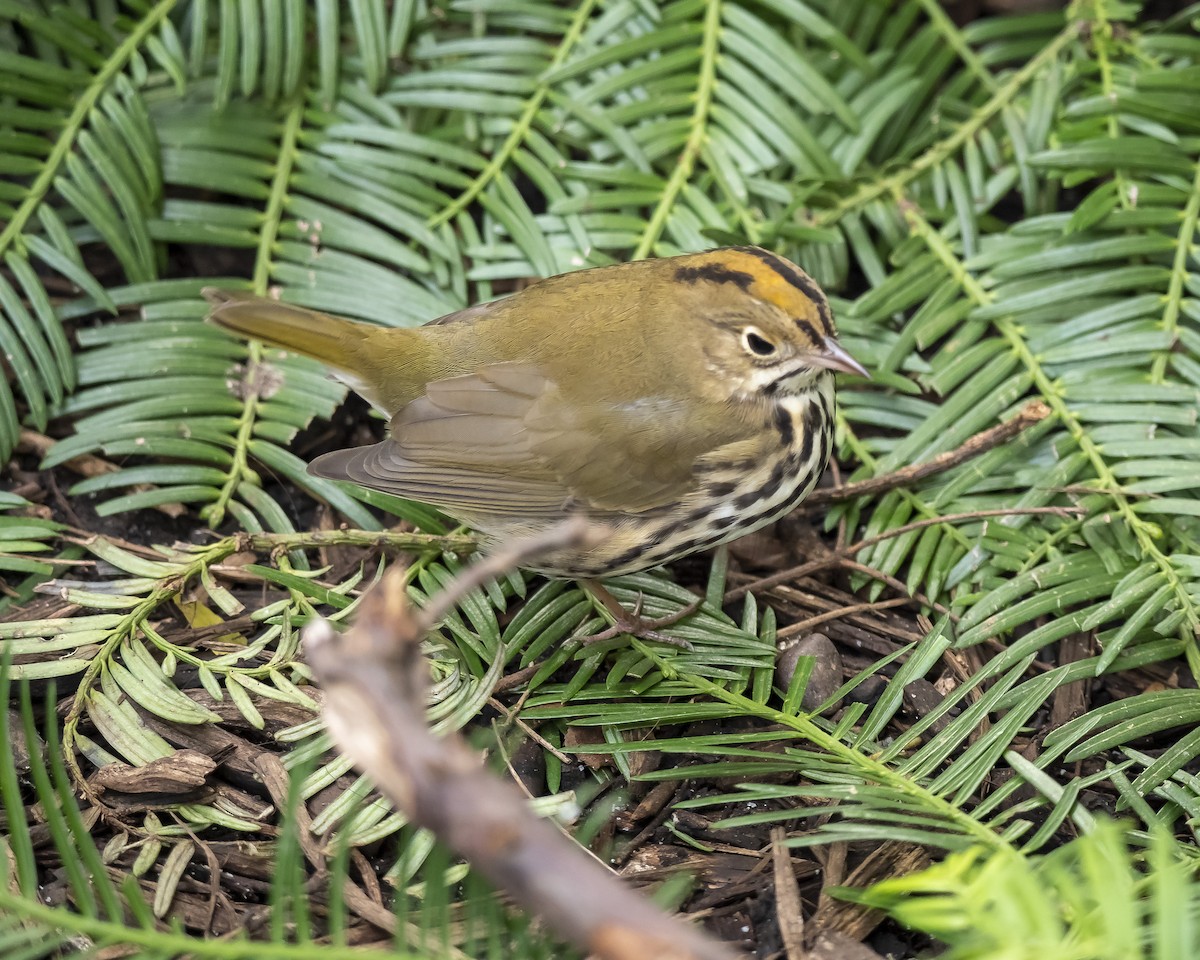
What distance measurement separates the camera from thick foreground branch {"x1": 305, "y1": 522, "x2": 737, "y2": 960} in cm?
92

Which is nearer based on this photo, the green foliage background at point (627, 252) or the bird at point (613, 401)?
the green foliage background at point (627, 252)

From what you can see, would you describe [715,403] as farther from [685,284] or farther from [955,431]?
[955,431]

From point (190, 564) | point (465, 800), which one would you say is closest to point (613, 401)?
point (190, 564)

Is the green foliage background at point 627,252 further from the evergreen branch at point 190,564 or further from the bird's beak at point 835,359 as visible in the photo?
the bird's beak at point 835,359

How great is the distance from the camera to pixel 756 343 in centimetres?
231

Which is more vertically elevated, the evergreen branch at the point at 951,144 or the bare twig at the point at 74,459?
the evergreen branch at the point at 951,144

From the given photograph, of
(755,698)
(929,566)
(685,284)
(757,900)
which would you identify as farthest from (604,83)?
(757,900)

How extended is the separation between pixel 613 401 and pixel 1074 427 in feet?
2.96

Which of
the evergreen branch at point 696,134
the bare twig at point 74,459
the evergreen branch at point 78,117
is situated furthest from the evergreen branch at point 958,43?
the bare twig at point 74,459

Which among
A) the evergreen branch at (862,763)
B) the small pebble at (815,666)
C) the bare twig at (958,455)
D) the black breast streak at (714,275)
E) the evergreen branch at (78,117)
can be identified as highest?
the evergreen branch at (78,117)

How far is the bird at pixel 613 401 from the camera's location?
2246mm

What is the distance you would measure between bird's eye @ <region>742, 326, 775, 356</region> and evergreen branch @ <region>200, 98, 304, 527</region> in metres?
1.01

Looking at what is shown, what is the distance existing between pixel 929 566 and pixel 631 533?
0.58 meters

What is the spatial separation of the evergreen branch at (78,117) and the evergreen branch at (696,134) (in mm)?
1146
